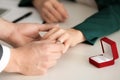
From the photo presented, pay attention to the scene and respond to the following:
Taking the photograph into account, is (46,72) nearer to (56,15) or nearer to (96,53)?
(96,53)

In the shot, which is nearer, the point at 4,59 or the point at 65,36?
the point at 4,59

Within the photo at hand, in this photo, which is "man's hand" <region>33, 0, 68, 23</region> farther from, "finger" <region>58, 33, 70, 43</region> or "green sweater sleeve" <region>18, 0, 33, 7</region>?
"finger" <region>58, 33, 70, 43</region>

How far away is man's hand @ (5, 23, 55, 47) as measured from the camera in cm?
94

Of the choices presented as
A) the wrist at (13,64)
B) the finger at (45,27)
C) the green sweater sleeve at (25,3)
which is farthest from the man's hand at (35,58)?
the green sweater sleeve at (25,3)

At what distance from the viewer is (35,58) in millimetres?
793

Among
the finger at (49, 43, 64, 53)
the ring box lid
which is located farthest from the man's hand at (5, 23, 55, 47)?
the ring box lid

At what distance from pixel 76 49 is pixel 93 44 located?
0.19ft

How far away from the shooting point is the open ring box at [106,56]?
0.77 meters

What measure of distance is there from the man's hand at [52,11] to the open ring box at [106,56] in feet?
1.04

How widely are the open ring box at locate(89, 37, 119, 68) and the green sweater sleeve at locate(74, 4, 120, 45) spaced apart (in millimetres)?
92

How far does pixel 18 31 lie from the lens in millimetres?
959

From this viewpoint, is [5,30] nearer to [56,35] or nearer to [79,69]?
[56,35]

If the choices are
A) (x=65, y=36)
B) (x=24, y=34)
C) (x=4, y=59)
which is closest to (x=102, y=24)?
(x=65, y=36)

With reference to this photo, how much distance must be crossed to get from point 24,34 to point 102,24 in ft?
0.90
